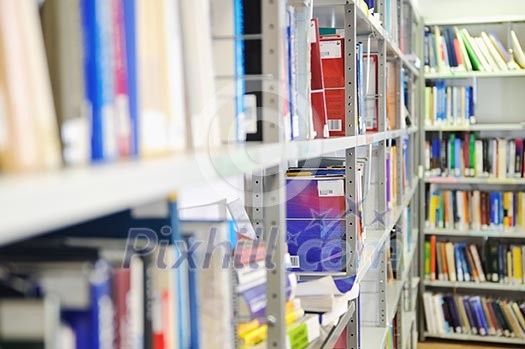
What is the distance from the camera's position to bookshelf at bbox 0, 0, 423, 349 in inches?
18.6

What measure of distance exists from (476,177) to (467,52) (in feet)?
2.74

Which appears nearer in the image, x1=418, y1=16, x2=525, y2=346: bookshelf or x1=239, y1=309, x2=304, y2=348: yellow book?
x1=239, y1=309, x2=304, y2=348: yellow book

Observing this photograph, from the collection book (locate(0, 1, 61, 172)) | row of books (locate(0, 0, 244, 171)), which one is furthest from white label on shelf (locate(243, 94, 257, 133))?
book (locate(0, 1, 61, 172))

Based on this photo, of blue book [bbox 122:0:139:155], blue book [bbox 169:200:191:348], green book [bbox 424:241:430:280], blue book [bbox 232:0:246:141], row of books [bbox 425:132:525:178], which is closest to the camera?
blue book [bbox 122:0:139:155]

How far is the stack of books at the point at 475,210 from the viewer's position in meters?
4.69

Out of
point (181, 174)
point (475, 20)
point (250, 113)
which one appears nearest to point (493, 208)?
point (475, 20)

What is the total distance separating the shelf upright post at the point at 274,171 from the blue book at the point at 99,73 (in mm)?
500

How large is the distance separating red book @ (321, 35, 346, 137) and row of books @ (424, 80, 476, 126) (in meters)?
2.82

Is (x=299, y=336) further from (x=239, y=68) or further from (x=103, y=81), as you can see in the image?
(x=103, y=81)

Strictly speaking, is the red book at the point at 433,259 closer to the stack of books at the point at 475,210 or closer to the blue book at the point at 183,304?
the stack of books at the point at 475,210

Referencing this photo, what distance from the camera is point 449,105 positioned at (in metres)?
4.76

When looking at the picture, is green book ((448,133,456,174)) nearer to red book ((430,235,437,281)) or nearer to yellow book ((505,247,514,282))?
red book ((430,235,437,281))

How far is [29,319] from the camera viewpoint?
1.80 ft

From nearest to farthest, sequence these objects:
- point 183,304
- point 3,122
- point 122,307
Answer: point 3,122 → point 122,307 → point 183,304
